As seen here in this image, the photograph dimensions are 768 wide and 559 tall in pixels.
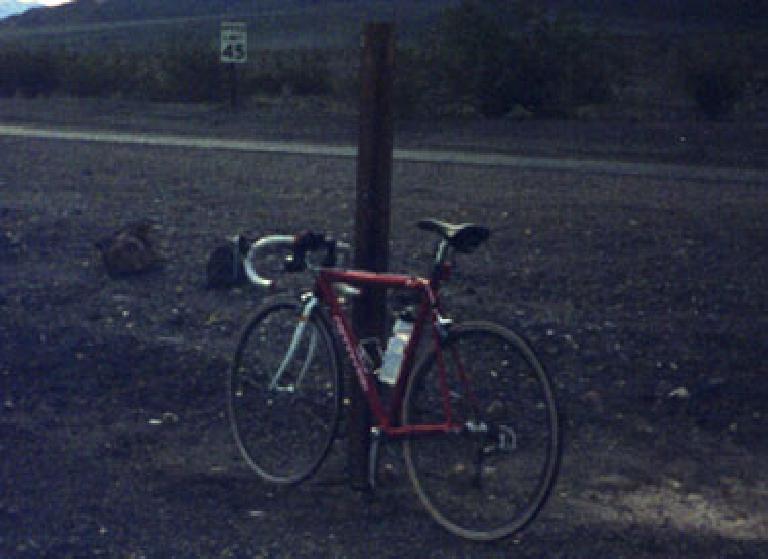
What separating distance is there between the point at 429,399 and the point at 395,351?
0.78 ft

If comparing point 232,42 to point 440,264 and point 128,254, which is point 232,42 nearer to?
point 128,254

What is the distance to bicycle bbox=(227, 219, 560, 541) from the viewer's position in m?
5.39

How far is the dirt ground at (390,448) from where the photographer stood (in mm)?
5660

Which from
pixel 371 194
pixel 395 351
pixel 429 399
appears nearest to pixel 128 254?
pixel 371 194

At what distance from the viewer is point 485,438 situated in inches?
216

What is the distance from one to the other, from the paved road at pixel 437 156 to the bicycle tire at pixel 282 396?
12.3 metres

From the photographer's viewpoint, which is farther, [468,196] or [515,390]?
[468,196]

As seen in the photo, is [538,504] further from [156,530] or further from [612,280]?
[612,280]

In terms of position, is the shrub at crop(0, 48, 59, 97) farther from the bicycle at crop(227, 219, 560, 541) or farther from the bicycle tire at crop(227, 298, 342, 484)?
the bicycle at crop(227, 219, 560, 541)

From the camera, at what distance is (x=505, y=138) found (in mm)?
23875

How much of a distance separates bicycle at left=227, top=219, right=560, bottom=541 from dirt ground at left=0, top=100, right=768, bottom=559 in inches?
6.7

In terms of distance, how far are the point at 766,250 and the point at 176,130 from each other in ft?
51.0

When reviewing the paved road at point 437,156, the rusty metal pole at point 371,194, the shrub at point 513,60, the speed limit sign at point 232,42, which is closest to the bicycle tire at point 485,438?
the rusty metal pole at point 371,194

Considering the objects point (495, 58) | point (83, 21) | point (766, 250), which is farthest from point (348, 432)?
point (83, 21)
